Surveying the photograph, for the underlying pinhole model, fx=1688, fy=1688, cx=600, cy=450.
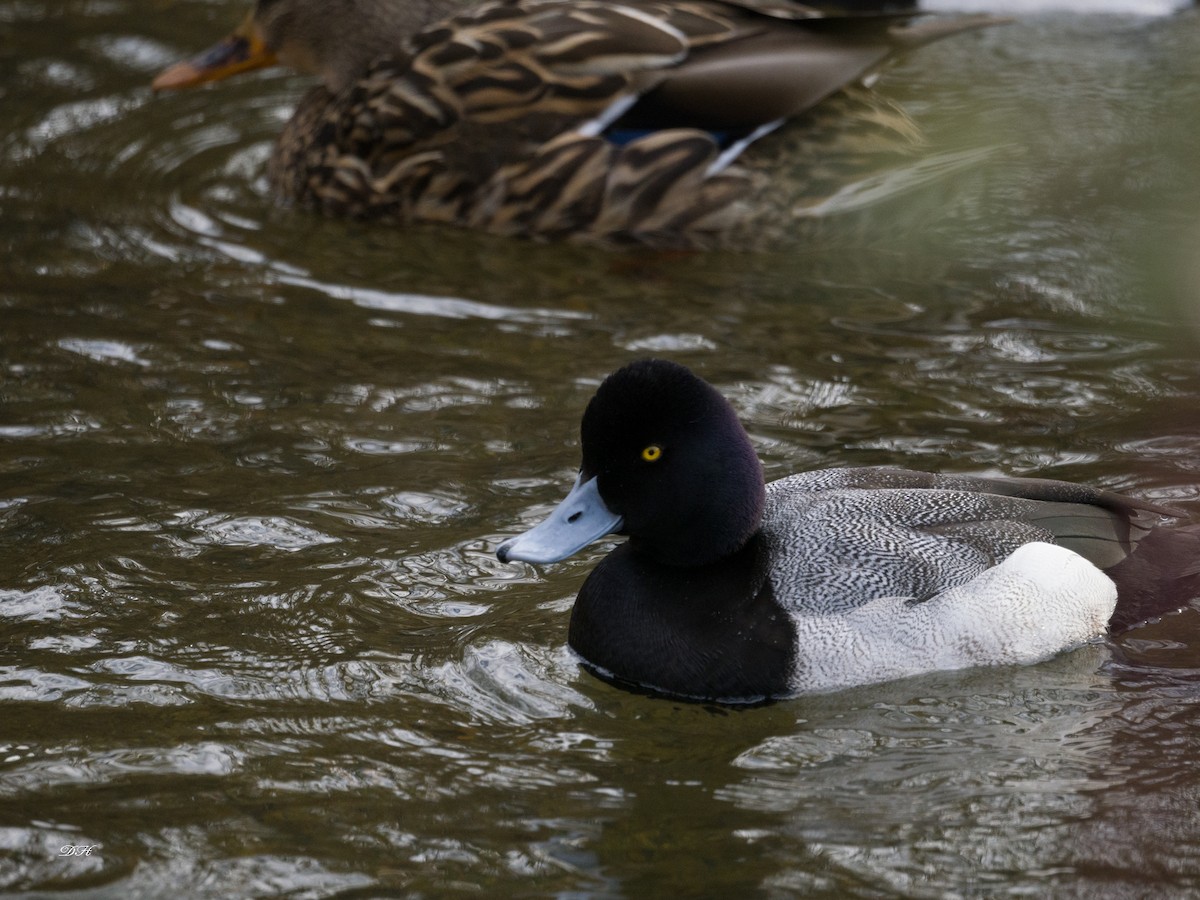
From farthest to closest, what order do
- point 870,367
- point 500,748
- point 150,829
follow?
point 870,367 < point 500,748 < point 150,829

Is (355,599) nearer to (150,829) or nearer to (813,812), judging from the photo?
(150,829)

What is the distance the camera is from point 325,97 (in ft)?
31.7

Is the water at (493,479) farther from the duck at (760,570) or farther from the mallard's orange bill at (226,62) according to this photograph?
the mallard's orange bill at (226,62)

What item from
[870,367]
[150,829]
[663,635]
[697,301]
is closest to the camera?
[150,829]

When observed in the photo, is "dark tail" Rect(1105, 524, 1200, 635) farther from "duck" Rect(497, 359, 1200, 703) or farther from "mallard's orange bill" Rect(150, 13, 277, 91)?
"mallard's orange bill" Rect(150, 13, 277, 91)

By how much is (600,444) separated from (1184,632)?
6.93ft

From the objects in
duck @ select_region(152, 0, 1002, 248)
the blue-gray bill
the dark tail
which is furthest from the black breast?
duck @ select_region(152, 0, 1002, 248)

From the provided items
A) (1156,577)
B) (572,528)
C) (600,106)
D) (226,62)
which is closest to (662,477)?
(572,528)

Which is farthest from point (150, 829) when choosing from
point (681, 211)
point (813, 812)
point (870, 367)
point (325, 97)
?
point (325, 97)

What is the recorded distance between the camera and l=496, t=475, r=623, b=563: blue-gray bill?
526 centimetres

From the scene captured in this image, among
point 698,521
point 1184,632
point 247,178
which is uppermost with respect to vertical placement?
point 247,178

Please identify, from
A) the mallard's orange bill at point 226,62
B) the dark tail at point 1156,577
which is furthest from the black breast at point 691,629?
the mallard's orange bill at point 226,62

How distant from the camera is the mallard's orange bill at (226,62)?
9.88 m

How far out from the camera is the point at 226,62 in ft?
32.7
